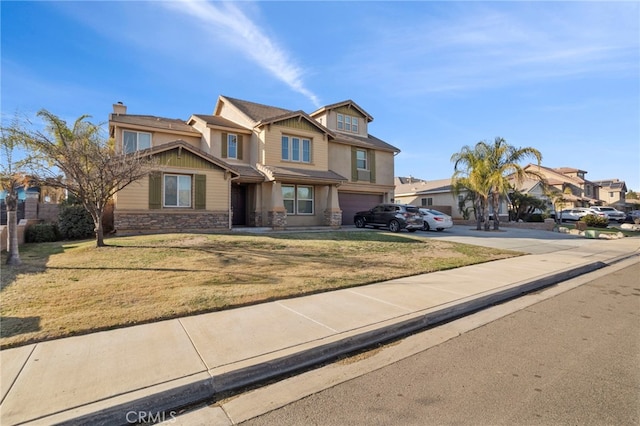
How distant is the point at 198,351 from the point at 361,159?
71.2 ft

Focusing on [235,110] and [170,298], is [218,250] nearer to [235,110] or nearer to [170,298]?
[170,298]

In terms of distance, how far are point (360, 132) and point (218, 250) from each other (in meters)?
17.7

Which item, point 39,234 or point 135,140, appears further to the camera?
point 135,140

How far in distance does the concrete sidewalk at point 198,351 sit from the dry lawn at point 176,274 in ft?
1.60

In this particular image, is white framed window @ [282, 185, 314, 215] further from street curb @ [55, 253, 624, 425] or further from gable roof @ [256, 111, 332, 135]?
street curb @ [55, 253, 624, 425]

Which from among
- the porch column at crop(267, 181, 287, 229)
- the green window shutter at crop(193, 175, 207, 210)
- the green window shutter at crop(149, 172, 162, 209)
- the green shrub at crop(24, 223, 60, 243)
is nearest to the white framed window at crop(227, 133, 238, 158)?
the porch column at crop(267, 181, 287, 229)

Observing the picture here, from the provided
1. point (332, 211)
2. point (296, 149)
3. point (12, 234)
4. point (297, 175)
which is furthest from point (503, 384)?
point (296, 149)

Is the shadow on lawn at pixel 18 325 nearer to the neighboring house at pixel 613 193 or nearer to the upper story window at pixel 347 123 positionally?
the upper story window at pixel 347 123

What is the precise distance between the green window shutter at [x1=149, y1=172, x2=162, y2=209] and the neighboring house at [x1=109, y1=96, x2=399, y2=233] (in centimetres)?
4

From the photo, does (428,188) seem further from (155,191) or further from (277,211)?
(155,191)

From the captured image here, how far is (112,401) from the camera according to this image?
3.02 meters

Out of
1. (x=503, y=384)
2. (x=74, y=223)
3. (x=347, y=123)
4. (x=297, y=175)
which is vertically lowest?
(x=503, y=384)

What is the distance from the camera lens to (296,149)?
2077 cm

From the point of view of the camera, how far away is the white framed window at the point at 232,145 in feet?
64.8
